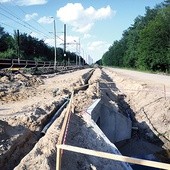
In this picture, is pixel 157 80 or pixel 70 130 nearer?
pixel 70 130

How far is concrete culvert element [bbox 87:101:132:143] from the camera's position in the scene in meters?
15.9

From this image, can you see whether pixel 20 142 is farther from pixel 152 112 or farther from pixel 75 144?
pixel 152 112

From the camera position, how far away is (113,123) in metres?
16.5

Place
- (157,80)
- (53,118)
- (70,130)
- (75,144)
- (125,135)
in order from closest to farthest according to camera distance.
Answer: (75,144)
(70,130)
(53,118)
(125,135)
(157,80)

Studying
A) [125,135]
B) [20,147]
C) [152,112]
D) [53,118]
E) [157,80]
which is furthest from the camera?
[157,80]

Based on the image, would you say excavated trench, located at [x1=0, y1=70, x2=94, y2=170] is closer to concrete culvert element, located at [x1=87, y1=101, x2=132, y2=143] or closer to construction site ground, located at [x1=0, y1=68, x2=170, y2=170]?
construction site ground, located at [x1=0, y1=68, x2=170, y2=170]

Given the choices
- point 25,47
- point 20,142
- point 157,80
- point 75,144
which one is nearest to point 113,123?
point 75,144

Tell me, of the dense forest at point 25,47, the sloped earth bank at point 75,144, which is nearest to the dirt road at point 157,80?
the sloped earth bank at point 75,144

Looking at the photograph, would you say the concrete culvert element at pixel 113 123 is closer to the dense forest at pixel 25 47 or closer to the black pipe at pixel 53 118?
the black pipe at pixel 53 118

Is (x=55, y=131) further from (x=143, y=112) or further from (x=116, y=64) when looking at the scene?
(x=116, y=64)

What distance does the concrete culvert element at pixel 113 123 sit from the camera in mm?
15922

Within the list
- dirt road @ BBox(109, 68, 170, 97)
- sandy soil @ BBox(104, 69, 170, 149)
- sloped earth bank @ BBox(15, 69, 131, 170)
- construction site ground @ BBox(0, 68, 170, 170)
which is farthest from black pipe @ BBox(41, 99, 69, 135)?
dirt road @ BBox(109, 68, 170, 97)

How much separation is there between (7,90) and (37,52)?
71.7m

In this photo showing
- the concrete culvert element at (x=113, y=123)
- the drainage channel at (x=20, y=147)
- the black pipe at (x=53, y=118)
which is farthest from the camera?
the concrete culvert element at (x=113, y=123)
